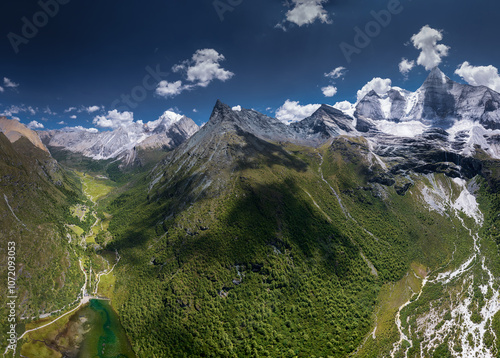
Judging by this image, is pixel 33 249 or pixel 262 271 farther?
pixel 262 271

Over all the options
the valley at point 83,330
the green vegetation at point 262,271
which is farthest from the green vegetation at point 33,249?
the green vegetation at point 262,271

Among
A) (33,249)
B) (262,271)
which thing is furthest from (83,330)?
(262,271)

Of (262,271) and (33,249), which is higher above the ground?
(262,271)

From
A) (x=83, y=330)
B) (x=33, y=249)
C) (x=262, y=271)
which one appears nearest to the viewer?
(x=83, y=330)

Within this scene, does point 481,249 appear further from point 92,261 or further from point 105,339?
point 92,261

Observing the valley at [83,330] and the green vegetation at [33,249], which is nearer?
the valley at [83,330]

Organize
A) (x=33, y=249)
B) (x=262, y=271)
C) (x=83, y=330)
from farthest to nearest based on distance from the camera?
(x=262, y=271)
(x=33, y=249)
(x=83, y=330)

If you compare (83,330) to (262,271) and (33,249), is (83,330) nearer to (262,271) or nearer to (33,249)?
(33,249)

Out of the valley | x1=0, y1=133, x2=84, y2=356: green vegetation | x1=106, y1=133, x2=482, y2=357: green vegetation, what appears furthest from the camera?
x1=0, y1=133, x2=84, y2=356: green vegetation

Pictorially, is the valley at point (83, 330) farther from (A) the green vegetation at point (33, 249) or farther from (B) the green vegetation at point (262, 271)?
(B) the green vegetation at point (262, 271)

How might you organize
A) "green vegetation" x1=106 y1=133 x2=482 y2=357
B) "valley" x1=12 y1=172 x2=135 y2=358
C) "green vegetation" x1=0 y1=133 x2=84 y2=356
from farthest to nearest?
"green vegetation" x1=0 y1=133 x2=84 y2=356, "green vegetation" x1=106 y1=133 x2=482 y2=357, "valley" x1=12 y1=172 x2=135 y2=358

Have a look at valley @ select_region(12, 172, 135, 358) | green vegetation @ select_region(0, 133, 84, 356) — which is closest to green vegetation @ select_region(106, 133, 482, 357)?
valley @ select_region(12, 172, 135, 358)

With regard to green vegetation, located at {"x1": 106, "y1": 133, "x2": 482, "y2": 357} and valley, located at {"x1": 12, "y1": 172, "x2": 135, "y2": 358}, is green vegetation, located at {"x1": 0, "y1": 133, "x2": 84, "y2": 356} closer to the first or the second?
valley, located at {"x1": 12, "y1": 172, "x2": 135, "y2": 358}

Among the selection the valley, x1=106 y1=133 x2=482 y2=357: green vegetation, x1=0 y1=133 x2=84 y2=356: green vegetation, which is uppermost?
x1=106 y1=133 x2=482 y2=357: green vegetation
